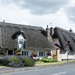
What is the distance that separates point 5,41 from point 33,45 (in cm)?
633

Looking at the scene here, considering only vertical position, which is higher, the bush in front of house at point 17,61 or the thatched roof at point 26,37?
the thatched roof at point 26,37

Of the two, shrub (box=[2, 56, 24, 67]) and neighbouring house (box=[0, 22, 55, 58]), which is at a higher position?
neighbouring house (box=[0, 22, 55, 58])

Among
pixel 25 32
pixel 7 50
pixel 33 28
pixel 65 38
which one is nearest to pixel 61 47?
pixel 65 38

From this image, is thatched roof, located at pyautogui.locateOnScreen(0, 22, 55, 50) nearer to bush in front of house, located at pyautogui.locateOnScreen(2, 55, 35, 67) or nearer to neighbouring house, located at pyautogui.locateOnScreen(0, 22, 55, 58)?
neighbouring house, located at pyautogui.locateOnScreen(0, 22, 55, 58)

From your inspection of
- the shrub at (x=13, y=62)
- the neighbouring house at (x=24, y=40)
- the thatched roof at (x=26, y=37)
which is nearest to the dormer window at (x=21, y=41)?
the neighbouring house at (x=24, y=40)

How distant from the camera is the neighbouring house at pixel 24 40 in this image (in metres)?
33.1

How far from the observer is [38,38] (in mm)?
39031

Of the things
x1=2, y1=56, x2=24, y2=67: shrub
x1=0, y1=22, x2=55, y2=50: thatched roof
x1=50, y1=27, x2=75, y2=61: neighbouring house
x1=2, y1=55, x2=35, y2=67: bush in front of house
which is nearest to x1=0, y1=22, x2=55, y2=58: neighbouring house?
x1=0, y1=22, x2=55, y2=50: thatched roof

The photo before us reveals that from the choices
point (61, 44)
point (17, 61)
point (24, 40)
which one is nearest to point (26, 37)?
point (24, 40)

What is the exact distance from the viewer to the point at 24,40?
36.2m

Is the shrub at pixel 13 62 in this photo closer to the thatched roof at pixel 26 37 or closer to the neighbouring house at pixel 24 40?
the neighbouring house at pixel 24 40

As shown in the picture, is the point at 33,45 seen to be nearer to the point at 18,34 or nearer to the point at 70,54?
the point at 18,34

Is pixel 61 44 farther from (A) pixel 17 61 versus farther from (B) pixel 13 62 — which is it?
(B) pixel 13 62

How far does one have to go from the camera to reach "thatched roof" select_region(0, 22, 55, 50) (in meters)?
33.1
